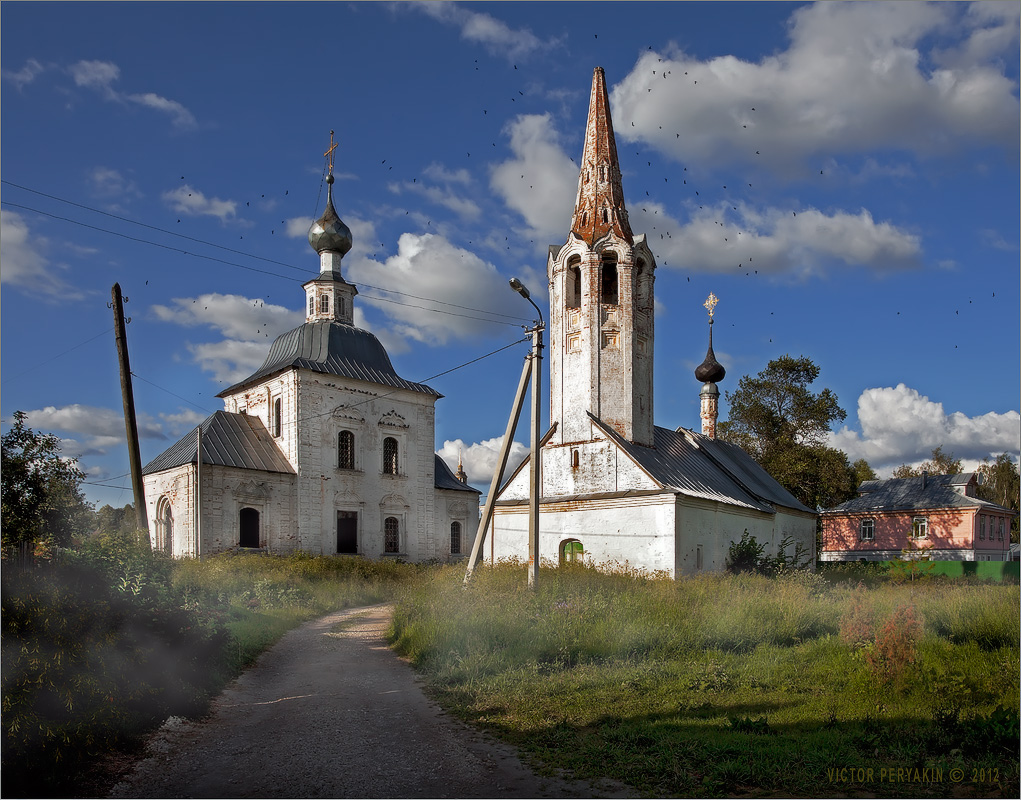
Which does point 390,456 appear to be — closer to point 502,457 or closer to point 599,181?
point 599,181

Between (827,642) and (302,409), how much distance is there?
22.2 meters

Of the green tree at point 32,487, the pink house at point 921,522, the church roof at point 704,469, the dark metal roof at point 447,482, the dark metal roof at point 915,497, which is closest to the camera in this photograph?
the green tree at point 32,487

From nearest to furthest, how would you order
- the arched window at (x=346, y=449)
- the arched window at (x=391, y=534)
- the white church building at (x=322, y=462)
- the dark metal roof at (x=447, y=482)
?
1. the white church building at (x=322, y=462)
2. the arched window at (x=346, y=449)
3. the arched window at (x=391, y=534)
4. the dark metal roof at (x=447, y=482)

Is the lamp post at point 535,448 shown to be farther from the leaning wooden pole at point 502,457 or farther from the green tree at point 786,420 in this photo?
the green tree at point 786,420

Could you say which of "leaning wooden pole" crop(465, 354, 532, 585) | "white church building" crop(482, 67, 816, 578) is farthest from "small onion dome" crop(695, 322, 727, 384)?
"leaning wooden pole" crop(465, 354, 532, 585)

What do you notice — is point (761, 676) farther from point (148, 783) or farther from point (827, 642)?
point (148, 783)

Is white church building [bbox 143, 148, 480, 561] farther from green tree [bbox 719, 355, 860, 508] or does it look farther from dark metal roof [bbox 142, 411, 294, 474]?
green tree [bbox 719, 355, 860, 508]

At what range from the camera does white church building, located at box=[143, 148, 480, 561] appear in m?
26.9

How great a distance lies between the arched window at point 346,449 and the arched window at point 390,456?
1687 mm

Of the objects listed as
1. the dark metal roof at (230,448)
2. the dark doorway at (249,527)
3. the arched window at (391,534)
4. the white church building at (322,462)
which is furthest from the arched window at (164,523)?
the arched window at (391,534)

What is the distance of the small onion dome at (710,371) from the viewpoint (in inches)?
1425

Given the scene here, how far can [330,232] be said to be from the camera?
3428 cm

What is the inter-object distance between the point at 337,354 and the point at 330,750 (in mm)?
26073

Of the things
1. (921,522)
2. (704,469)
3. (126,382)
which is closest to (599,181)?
(704,469)
